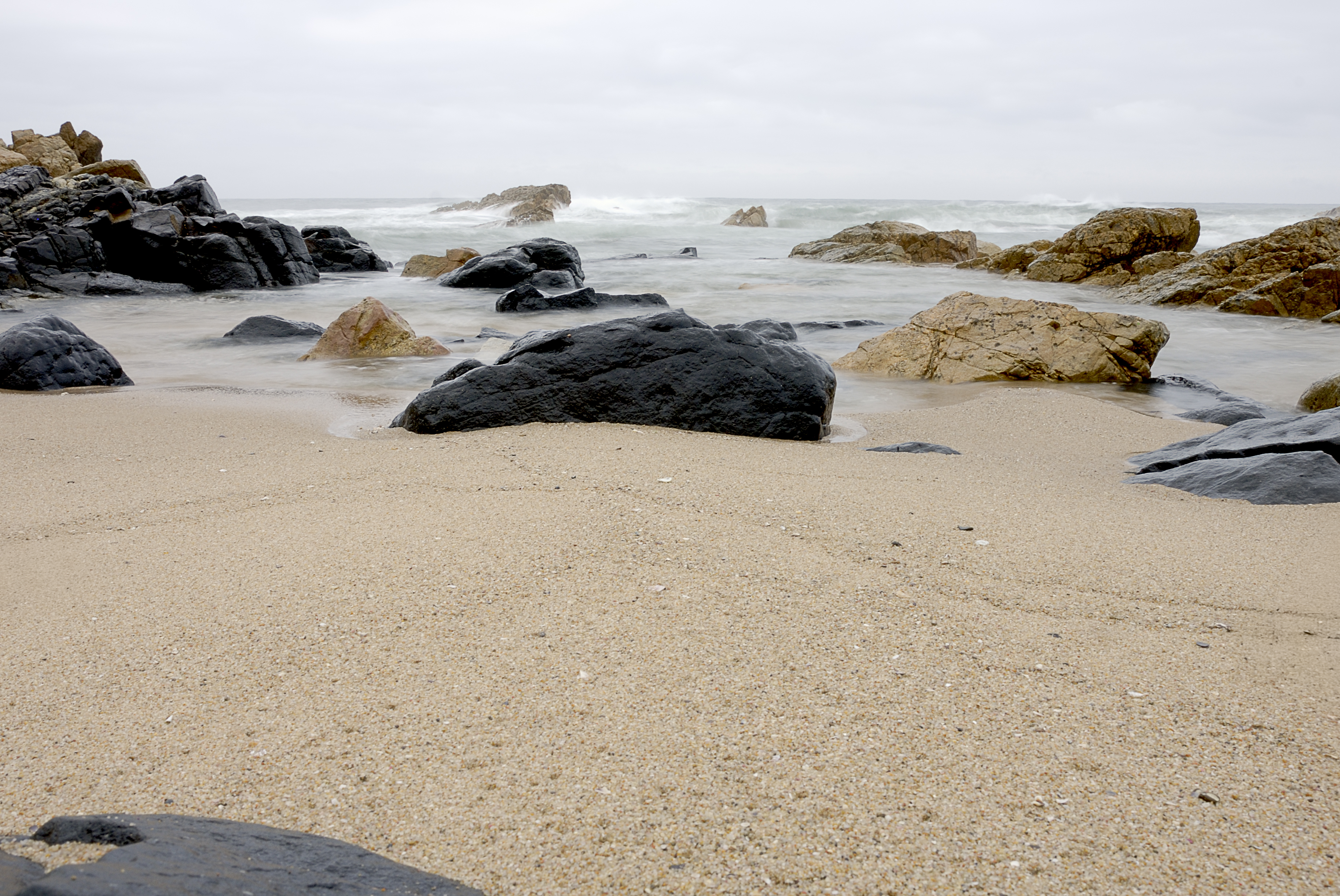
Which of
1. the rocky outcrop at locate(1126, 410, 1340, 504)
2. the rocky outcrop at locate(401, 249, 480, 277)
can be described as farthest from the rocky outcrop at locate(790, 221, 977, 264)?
the rocky outcrop at locate(1126, 410, 1340, 504)

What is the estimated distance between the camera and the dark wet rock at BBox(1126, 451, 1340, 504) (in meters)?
3.20

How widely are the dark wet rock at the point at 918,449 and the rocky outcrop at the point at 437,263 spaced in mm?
14554

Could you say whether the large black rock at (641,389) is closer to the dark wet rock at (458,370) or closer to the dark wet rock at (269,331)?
the dark wet rock at (458,370)

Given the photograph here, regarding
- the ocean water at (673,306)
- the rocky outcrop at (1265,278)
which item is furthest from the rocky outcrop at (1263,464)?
the rocky outcrop at (1265,278)

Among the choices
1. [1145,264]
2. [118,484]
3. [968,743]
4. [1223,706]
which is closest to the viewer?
[968,743]

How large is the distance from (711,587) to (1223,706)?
114 centimetres

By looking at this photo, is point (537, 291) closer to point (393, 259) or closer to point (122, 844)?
point (122, 844)

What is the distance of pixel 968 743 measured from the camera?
161 cm

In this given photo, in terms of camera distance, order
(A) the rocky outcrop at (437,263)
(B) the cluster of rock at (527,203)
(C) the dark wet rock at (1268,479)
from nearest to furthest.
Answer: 1. (C) the dark wet rock at (1268,479)
2. (A) the rocky outcrop at (437,263)
3. (B) the cluster of rock at (527,203)

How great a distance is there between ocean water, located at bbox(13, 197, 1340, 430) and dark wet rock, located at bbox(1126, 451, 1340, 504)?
2498 millimetres

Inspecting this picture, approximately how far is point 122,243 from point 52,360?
11228mm

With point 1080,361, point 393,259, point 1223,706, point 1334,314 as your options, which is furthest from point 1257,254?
point 393,259

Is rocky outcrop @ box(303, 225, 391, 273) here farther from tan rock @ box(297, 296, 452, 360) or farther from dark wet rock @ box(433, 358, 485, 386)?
dark wet rock @ box(433, 358, 485, 386)

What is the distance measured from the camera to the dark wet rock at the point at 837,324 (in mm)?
10570
